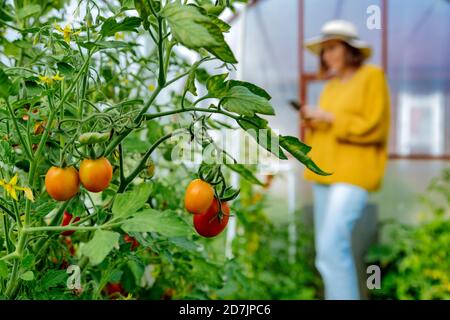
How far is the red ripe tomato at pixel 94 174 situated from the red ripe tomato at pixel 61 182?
0.04 feet

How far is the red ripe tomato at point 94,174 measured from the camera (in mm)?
647

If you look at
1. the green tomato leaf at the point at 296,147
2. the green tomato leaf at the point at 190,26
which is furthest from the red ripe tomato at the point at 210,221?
the green tomato leaf at the point at 190,26

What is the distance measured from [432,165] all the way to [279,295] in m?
2.14

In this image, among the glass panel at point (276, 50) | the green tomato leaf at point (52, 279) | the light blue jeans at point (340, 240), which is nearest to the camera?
the green tomato leaf at point (52, 279)

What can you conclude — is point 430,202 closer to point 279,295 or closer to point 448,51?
point 448,51

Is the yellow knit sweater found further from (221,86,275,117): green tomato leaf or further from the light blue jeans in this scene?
(221,86,275,117): green tomato leaf

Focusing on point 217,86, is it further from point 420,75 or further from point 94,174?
point 420,75

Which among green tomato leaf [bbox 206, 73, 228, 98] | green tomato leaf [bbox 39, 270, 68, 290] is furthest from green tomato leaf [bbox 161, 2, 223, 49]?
green tomato leaf [bbox 39, 270, 68, 290]

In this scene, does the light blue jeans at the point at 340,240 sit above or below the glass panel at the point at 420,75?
below

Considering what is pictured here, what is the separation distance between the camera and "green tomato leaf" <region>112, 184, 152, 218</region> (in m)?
0.64

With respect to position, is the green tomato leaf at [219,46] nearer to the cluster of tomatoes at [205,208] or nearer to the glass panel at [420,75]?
the cluster of tomatoes at [205,208]

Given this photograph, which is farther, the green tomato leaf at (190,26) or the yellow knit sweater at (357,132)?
the yellow knit sweater at (357,132)

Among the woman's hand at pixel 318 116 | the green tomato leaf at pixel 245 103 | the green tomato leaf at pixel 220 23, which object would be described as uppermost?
the woman's hand at pixel 318 116
